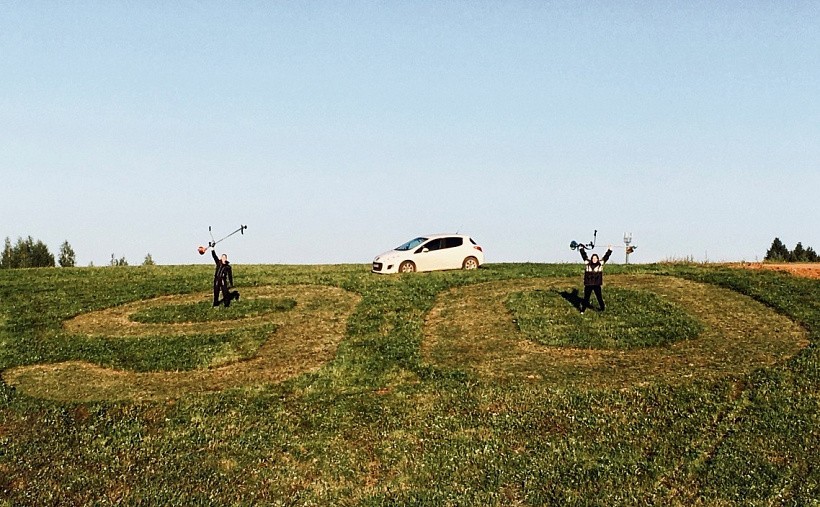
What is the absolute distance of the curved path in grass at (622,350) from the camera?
20.2 metres

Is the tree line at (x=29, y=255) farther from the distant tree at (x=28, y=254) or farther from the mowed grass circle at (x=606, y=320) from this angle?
the mowed grass circle at (x=606, y=320)

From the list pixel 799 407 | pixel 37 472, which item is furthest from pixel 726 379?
pixel 37 472

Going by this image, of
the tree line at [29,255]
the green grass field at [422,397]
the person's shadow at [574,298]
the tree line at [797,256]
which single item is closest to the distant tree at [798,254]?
the tree line at [797,256]

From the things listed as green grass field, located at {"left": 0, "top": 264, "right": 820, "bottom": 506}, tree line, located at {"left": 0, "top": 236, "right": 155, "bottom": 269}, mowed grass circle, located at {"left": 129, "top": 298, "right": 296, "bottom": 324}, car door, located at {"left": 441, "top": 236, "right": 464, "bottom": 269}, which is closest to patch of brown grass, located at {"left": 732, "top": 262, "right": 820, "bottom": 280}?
green grass field, located at {"left": 0, "top": 264, "right": 820, "bottom": 506}

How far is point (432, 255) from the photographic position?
36344 millimetres

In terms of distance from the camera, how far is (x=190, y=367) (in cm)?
2223

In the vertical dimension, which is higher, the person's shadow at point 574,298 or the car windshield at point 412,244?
the car windshield at point 412,244

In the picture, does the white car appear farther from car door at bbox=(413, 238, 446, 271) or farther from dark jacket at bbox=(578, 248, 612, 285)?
dark jacket at bbox=(578, 248, 612, 285)

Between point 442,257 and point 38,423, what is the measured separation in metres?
21.9

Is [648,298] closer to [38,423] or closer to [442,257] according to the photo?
[442,257]

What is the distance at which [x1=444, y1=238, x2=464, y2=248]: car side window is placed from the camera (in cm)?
3684

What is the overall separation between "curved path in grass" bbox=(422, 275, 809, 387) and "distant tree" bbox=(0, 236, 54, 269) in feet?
225

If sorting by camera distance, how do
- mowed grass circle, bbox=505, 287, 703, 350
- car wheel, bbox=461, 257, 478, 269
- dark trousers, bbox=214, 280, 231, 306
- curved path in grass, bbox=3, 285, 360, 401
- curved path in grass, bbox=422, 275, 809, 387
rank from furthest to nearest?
car wheel, bbox=461, 257, 478, 269 < dark trousers, bbox=214, 280, 231, 306 < mowed grass circle, bbox=505, 287, 703, 350 < curved path in grass, bbox=3, 285, 360, 401 < curved path in grass, bbox=422, 275, 809, 387

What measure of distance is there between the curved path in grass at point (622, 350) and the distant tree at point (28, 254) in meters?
68.5
